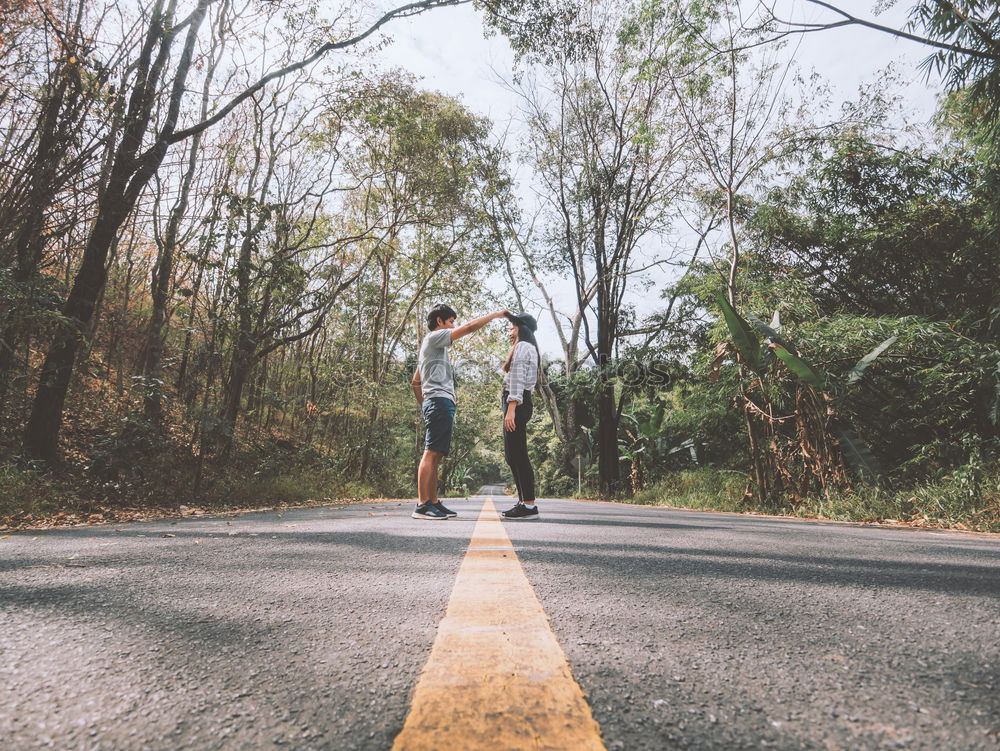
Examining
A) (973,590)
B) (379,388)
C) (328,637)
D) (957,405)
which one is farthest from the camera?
(379,388)

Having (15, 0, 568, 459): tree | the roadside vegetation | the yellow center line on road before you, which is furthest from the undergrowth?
(15, 0, 568, 459): tree

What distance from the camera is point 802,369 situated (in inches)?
283

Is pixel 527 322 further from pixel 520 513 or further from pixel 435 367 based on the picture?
pixel 520 513

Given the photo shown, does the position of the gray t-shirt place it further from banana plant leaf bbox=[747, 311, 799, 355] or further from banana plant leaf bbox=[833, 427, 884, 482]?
banana plant leaf bbox=[833, 427, 884, 482]

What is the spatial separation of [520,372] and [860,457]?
505 centimetres

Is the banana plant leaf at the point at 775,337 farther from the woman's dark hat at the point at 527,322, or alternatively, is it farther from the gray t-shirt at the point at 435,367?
the gray t-shirt at the point at 435,367

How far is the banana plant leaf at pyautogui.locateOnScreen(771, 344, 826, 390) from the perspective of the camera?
7.18 metres

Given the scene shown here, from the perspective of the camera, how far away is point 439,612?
1.59 m

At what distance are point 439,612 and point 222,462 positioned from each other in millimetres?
7892

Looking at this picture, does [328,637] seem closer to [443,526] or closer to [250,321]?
[443,526]

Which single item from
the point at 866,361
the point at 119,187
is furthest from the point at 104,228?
the point at 866,361

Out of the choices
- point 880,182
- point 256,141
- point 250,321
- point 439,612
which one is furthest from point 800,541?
point 256,141

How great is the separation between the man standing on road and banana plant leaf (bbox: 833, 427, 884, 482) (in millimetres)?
5448

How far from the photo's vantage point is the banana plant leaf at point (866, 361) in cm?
666
